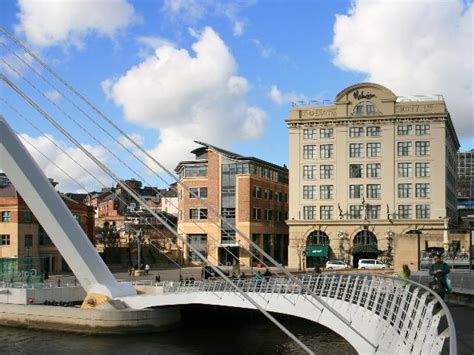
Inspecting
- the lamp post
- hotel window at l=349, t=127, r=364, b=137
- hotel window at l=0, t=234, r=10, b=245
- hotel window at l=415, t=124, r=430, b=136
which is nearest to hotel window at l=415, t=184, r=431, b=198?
the lamp post

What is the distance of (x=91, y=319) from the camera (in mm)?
31484

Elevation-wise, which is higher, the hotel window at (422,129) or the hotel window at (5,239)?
the hotel window at (422,129)

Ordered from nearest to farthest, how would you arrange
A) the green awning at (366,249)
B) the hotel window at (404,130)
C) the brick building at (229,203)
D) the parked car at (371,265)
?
the parked car at (371,265) < the green awning at (366,249) < the hotel window at (404,130) < the brick building at (229,203)

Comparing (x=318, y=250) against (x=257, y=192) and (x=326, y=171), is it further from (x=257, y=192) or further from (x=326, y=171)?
(x=257, y=192)

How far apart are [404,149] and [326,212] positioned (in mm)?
10119

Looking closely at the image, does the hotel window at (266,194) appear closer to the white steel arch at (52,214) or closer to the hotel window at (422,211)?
the hotel window at (422,211)

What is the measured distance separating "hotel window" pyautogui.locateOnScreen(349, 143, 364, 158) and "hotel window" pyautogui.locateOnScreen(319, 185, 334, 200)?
398 centimetres

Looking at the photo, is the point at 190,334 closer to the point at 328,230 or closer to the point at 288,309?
the point at 288,309

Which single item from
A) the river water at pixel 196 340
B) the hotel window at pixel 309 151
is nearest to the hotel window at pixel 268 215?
the hotel window at pixel 309 151

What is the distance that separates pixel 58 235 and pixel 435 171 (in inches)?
1722

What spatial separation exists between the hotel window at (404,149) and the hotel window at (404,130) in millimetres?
1004

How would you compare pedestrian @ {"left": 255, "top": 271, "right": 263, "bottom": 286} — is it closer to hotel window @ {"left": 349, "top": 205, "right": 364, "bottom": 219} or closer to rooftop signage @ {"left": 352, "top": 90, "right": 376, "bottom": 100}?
hotel window @ {"left": 349, "top": 205, "right": 364, "bottom": 219}

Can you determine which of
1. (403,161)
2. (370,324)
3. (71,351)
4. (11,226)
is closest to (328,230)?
(403,161)

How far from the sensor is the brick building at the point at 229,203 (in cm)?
7206
